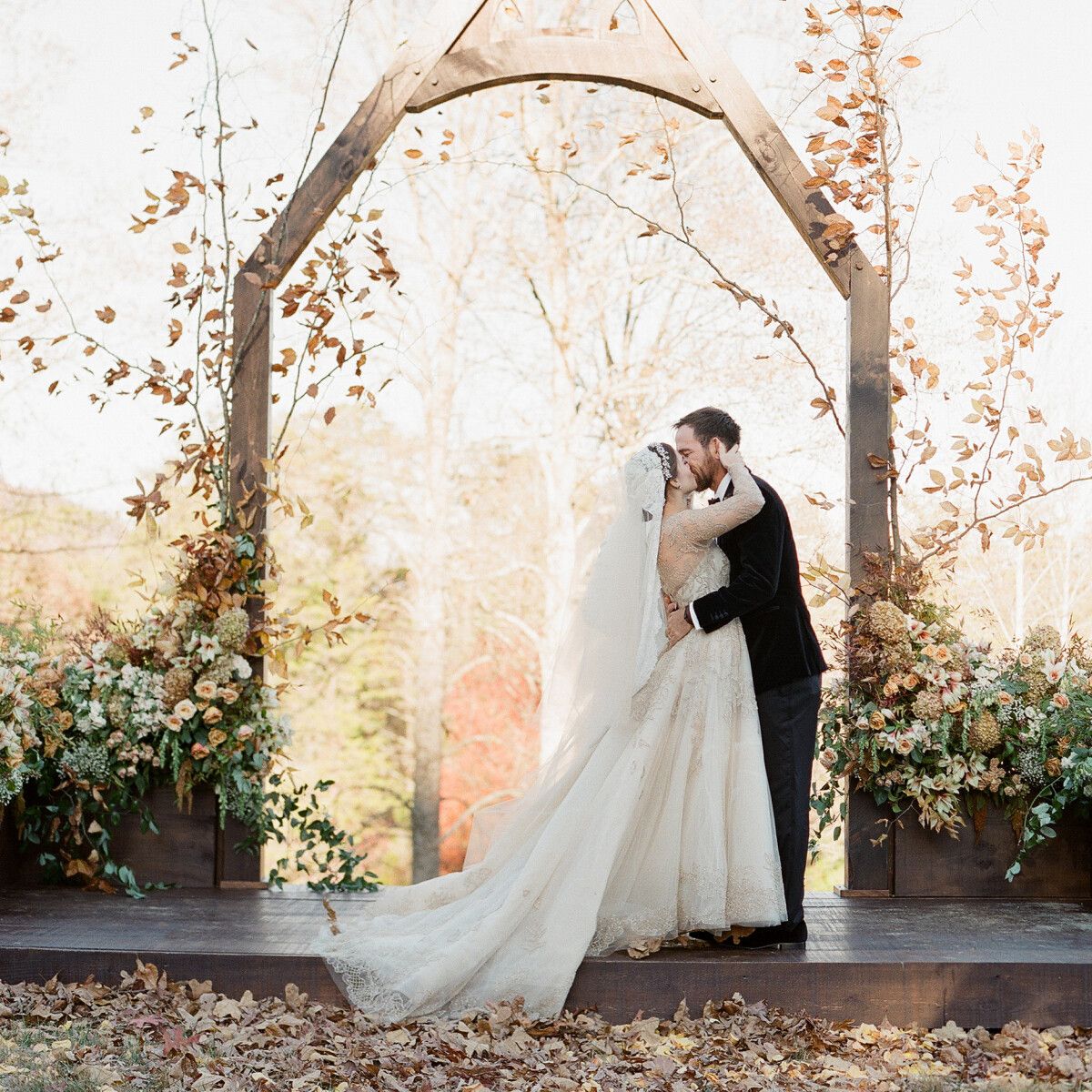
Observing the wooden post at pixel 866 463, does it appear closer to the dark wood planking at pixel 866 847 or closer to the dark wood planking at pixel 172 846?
the dark wood planking at pixel 866 847

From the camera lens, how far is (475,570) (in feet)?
39.6

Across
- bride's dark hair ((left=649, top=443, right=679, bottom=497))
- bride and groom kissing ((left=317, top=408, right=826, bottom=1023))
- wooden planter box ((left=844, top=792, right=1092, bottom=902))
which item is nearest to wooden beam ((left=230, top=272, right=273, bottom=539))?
bride and groom kissing ((left=317, top=408, right=826, bottom=1023))

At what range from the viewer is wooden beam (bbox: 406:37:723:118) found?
15.8 ft

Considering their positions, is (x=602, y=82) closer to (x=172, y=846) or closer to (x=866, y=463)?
(x=866, y=463)

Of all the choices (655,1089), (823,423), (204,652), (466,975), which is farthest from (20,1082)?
(823,423)

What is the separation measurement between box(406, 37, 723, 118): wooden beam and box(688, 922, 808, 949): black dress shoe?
10.0 ft

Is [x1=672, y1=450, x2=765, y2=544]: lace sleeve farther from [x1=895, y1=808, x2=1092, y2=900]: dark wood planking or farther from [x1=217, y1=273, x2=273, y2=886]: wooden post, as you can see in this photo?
[x1=217, y1=273, x2=273, y2=886]: wooden post

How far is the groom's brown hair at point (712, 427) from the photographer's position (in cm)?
405

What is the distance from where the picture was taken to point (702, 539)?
3955 millimetres

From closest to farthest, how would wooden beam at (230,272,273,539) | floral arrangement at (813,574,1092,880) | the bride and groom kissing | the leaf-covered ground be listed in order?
the leaf-covered ground < the bride and groom kissing < floral arrangement at (813,574,1092,880) < wooden beam at (230,272,273,539)

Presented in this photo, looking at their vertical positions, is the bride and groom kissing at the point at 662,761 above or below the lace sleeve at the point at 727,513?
below

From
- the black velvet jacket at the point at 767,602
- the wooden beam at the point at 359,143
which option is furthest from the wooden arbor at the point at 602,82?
the black velvet jacket at the point at 767,602

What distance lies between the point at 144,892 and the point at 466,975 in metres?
1.78

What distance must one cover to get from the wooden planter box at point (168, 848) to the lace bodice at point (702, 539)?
2.13 meters
